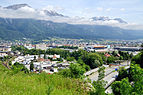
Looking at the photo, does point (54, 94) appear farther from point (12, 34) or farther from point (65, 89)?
point (12, 34)

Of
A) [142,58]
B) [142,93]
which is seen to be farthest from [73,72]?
[142,58]

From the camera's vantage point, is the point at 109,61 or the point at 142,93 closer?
the point at 142,93

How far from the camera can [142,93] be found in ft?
20.9

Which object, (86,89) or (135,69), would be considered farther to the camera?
(135,69)

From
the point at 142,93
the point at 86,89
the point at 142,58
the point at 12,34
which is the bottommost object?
the point at 12,34

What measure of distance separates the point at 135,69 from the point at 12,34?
198 meters

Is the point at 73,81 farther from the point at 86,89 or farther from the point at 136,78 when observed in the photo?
the point at 136,78

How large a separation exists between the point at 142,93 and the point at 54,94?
3674 mm

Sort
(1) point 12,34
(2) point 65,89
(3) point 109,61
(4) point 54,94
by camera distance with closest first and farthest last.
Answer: (4) point 54,94 < (2) point 65,89 < (3) point 109,61 < (1) point 12,34

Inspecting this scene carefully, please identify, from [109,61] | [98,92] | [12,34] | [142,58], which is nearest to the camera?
[98,92]

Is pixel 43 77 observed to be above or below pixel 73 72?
above

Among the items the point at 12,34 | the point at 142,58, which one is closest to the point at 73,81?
the point at 142,58

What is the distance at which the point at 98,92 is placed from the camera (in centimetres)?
554

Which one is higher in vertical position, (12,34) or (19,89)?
(19,89)
